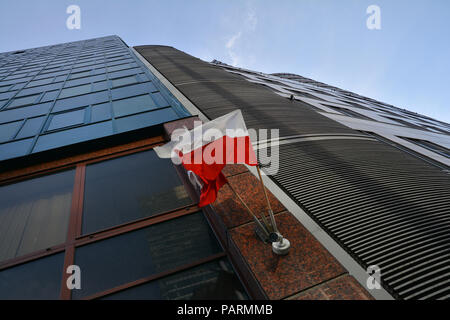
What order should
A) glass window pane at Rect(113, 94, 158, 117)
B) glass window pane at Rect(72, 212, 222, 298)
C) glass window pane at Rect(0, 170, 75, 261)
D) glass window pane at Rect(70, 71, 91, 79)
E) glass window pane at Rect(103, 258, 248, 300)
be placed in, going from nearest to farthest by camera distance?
glass window pane at Rect(103, 258, 248, 300)
glass window pane at Rect(72, 212, 222, 298)
glass window pane at Rect(0, 170, 75, 261)
glass window pane at Rect(113, 94, 158, 117)
glass window pane at Rect(70, 71, 91, 79)

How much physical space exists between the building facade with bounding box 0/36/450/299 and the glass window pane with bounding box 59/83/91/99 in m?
3.14

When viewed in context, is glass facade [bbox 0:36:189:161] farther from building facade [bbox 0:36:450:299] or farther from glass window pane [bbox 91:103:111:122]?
building facade [bbox 0:36:450:299]

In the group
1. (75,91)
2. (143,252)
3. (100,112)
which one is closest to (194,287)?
(143,252)

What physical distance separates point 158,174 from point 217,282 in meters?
3.82

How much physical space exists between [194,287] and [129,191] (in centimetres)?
342

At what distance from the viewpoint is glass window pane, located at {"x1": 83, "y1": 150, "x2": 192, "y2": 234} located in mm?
6195

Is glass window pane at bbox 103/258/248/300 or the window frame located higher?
the window frame

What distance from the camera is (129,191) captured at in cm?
691

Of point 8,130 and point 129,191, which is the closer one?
point 129,191

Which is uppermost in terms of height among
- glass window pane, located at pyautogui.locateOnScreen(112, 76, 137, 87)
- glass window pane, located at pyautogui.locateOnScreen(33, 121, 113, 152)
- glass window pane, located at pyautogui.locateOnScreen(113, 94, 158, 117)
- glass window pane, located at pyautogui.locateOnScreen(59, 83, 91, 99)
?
glass window pane, located at pyautogui.locateOnScreen(112, 76, 137, 87)

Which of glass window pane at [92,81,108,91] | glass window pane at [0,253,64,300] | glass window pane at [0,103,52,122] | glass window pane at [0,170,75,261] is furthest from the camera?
glass window pane at [92,81,108,91]

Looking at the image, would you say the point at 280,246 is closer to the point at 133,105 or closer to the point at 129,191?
the point at 129,191

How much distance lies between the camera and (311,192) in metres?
6.36

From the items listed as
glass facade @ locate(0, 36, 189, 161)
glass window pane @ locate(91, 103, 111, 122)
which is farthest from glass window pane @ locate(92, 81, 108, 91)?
glass window pane @ locate(91, 103, 111, 122)
